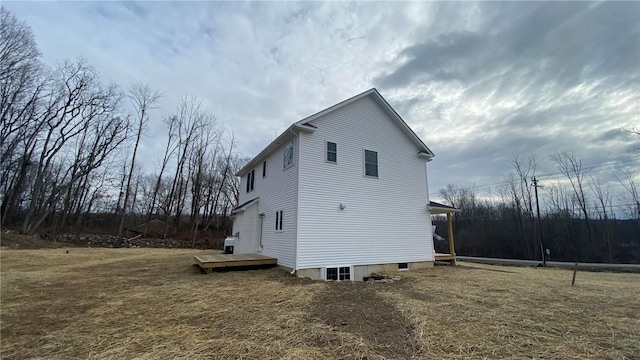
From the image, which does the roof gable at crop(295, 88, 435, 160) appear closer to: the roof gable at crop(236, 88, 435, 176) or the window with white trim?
the roof gable at crop(236, 88, 435, 176)

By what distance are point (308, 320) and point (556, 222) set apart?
3548 centimetres

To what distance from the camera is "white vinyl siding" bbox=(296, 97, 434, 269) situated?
1002 centimetres

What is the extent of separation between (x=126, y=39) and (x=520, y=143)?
3115cm

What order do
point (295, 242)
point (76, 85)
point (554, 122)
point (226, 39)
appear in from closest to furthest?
point (295, 242)
point (226, 39)
point (554, 122)
point (76, 85)

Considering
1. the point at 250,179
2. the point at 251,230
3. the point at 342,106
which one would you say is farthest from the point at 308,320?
the point at 250,179

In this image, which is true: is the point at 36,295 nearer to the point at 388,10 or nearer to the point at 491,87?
the point at 388,10

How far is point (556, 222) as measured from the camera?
28.8 meters

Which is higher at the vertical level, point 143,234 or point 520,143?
point 520,143

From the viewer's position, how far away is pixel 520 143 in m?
25.6

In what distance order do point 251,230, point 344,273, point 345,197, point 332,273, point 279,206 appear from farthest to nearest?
point 251,230 < point 279,206 < point 345,197 < point 344,273 < point 332,273

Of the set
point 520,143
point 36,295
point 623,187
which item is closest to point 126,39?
point 36,295

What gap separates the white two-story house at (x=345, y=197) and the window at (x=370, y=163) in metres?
0.05

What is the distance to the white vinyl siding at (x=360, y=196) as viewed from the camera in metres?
10.0

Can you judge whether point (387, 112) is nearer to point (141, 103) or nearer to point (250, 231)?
point (250, 231)
